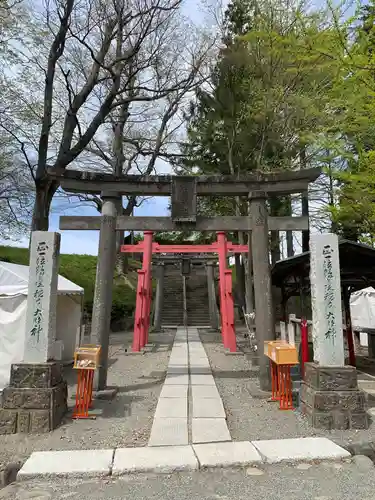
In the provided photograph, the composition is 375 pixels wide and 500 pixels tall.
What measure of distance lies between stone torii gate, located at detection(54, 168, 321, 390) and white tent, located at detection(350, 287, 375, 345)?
10.4 m

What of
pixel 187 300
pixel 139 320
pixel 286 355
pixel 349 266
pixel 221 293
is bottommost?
pixel 286 355

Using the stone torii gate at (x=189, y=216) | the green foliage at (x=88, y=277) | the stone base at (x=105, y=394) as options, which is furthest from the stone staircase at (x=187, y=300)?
the stone base at (x=105, y=394)

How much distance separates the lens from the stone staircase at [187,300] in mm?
25406

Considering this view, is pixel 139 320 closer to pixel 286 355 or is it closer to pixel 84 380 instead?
pixel 84 380

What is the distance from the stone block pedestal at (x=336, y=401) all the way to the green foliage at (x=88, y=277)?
1763 cm

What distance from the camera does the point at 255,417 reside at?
600 cm

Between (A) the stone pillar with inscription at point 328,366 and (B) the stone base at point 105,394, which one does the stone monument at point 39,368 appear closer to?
(B) the stone base at point 105,394

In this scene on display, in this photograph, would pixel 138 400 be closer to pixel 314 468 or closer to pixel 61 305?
pixel 314 468

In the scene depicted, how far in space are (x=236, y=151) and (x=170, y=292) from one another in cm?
1502

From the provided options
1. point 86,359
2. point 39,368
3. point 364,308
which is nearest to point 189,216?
point 86,359

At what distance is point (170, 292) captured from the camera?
1160 inches

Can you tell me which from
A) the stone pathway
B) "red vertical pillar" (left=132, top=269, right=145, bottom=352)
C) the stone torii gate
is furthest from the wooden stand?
"red vertical pillar" (left=132, top=269, right=145, bottom=352)

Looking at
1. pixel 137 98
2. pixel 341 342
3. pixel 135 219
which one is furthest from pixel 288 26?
pixel 341 342

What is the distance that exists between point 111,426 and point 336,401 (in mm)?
3209
